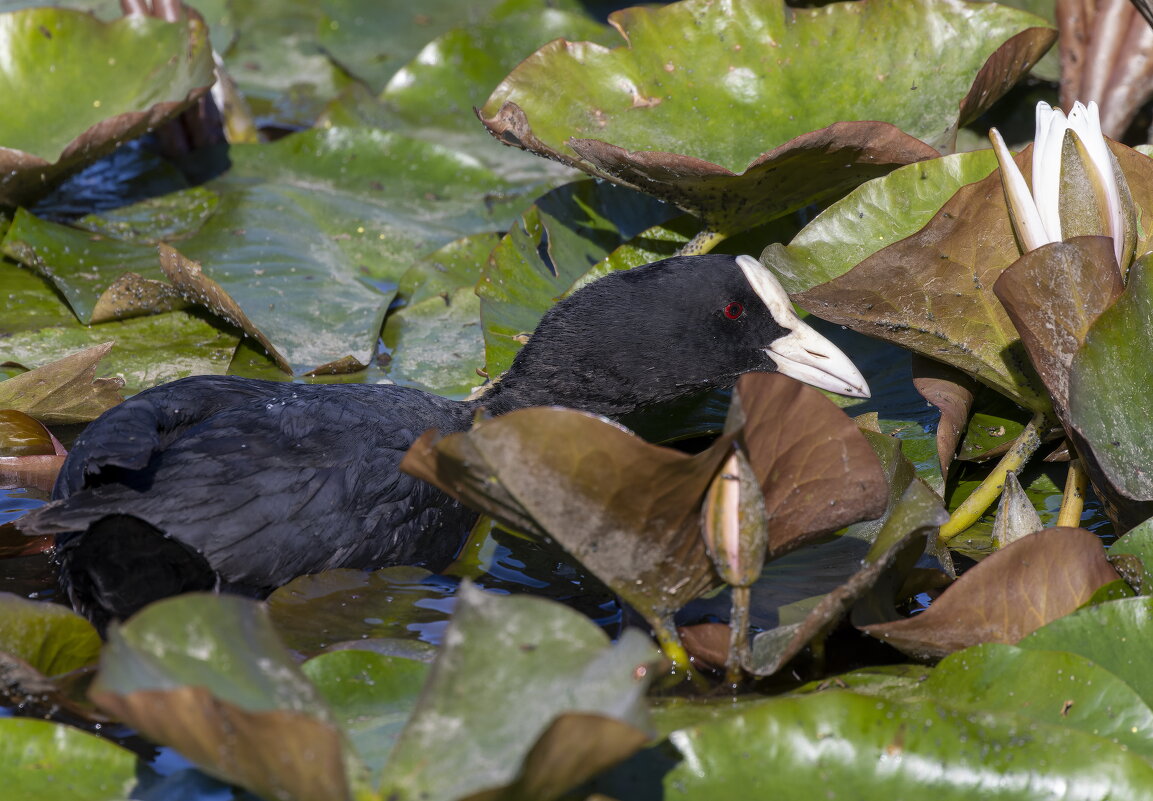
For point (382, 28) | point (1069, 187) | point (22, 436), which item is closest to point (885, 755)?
point (1069, 187)

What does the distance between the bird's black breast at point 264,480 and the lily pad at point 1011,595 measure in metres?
1.04

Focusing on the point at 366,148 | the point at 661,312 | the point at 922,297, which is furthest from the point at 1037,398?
the point at 366,148

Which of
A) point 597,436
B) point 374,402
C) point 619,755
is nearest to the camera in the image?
point 619,755

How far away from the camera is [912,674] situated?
2.07 m

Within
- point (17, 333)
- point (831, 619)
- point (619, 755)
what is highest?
point (619, 755)

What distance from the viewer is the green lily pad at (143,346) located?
3.29m

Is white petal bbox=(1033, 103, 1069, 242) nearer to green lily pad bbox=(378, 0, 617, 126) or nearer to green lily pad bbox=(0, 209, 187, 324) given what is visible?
green lily pad bbox=(0, 209, 187, 324)

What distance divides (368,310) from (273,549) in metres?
1.27

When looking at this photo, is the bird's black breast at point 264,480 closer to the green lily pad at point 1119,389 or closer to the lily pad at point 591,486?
the lily pad at point 591,486

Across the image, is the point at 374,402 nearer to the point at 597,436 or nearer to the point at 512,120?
the point at 512,120

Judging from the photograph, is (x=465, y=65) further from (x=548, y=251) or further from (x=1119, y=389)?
(x=1119, y=389)

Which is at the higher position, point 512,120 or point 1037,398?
point 512,120

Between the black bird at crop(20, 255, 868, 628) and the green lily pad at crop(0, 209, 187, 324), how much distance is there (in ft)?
2.72

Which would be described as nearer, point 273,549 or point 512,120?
point 273,549
